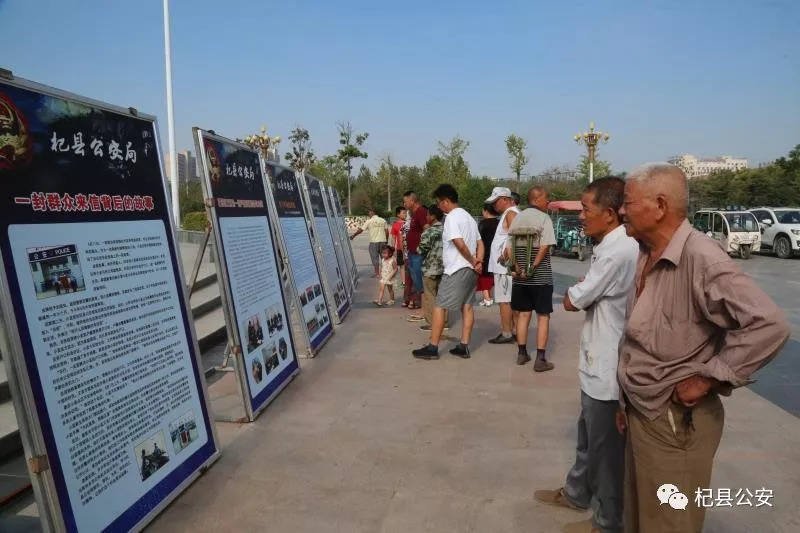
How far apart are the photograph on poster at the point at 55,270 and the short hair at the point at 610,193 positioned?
2.25 m

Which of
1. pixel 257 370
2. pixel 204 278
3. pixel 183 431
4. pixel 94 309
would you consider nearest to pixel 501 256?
pixel 257 370

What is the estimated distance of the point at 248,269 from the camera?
13.8 ft

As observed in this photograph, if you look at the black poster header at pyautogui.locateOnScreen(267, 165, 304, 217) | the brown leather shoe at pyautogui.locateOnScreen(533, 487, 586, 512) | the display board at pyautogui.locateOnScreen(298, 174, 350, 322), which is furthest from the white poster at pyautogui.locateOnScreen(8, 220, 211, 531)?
the display board at pyautogui.locateOnScreen(298, 174, 350, 322)

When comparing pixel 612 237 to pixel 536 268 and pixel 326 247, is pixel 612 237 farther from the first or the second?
pixel 326 247

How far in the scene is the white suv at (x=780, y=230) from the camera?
1775 cm

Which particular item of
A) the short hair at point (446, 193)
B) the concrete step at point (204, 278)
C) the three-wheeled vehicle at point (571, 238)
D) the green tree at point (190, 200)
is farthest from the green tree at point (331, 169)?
the short hair at point (446, 193)

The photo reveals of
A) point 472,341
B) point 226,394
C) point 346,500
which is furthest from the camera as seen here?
point 472,341

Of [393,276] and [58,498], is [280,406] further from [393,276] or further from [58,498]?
[393,276]

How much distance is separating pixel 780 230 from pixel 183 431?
20.2 meters

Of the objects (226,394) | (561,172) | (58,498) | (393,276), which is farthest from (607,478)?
(561,172)

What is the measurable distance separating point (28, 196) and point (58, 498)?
1115 mm

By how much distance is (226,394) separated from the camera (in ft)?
15.5

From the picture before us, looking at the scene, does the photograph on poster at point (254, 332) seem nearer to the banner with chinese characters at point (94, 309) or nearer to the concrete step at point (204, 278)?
the banner with chinese characters at point (94, 309)

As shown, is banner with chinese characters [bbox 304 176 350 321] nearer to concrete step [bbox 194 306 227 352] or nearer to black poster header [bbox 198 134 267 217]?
concrete step [bbox 194 306 227 352]
